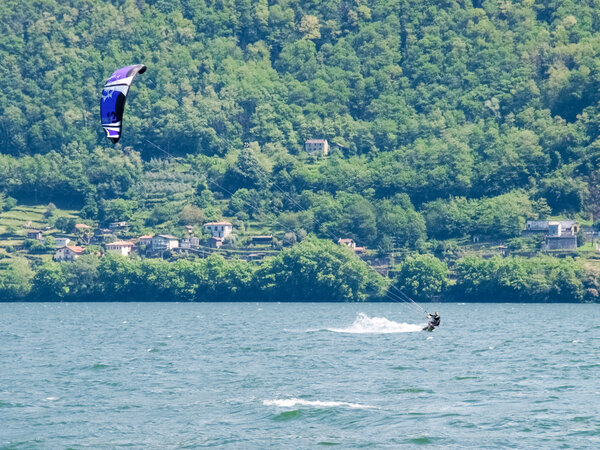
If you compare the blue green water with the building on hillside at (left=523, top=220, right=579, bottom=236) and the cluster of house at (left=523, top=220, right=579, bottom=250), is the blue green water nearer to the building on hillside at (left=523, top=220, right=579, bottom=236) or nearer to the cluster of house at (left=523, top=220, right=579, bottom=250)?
the cluster of house at (left=523, top=220, right=579, bottom=250)

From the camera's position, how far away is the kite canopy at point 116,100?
147 ft

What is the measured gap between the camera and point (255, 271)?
15562 cm

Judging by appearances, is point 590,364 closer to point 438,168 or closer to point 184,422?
point 184,422

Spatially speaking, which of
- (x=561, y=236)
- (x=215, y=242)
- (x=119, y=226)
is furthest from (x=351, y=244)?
(x=119, y=226)

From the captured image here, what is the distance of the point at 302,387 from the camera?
5094cm

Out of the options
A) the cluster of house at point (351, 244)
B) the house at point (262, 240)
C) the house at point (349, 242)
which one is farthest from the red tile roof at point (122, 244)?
the house at point (349, 242)

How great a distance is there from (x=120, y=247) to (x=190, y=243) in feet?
31.8

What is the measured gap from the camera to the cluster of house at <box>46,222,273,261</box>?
170 m

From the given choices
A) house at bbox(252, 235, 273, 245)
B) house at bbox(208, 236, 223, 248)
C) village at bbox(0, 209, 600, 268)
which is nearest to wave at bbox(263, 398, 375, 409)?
village at bbox(0, 209, 600, 268)

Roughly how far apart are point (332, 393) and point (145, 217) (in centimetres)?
13866

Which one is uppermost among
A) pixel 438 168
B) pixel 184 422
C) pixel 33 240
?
pixel 438 168

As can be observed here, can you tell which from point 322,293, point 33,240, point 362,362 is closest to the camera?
point 362,362

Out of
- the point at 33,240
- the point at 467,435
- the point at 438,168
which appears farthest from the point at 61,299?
the point at 467,435

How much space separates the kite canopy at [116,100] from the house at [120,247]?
12732 cm
